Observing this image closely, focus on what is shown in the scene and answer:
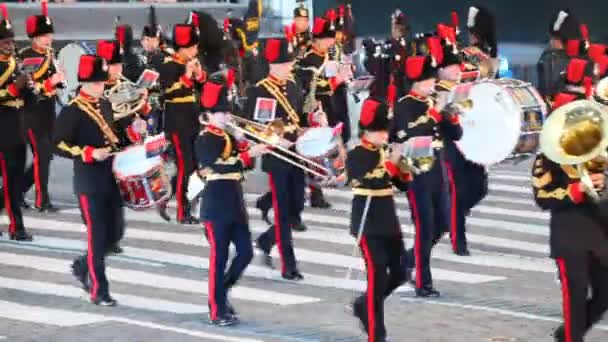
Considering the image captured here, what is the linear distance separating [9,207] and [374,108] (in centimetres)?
625

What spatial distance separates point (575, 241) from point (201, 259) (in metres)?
5.79

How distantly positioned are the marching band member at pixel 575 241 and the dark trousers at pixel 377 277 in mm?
1300

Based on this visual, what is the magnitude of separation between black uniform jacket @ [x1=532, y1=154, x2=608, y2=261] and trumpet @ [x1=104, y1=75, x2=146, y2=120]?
4.49 metres

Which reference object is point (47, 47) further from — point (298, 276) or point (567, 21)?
point (567, 21)

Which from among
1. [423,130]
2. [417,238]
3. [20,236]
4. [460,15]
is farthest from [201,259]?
[460,15]

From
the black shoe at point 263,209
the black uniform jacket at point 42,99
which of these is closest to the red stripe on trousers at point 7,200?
the black uniform jacket at point 42,99

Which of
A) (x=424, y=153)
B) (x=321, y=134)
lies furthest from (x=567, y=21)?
(x=424, y=153)

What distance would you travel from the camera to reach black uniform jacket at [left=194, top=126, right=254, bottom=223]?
14430mm

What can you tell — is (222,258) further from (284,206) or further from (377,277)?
(284,206)

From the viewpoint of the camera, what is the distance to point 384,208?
13422mm

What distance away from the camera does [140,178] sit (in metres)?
15.4

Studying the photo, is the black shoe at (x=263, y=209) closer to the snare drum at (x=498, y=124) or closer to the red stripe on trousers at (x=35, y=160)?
the snare drum at (x=498, y=124)

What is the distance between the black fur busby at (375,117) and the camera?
1334 cm

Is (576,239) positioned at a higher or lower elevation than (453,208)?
higher
